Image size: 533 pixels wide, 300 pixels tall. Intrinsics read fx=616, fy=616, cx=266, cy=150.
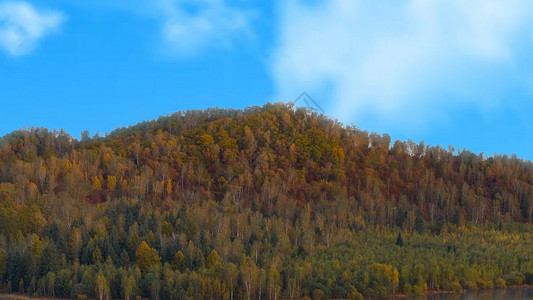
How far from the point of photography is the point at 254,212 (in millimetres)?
110312

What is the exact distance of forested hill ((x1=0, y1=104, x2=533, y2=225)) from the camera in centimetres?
11694

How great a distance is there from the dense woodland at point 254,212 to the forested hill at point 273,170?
362 mm

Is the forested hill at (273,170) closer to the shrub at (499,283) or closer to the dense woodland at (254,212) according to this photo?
the dense woodland at (254,212)

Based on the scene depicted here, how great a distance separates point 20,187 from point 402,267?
216 ft

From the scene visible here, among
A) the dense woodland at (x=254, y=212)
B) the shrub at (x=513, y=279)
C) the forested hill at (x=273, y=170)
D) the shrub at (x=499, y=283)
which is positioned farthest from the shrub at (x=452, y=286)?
the forested hill at (x=273, y=170)

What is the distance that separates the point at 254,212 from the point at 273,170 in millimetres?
26558

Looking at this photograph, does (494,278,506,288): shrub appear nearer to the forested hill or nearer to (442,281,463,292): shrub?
(442,281,463,292): shrub

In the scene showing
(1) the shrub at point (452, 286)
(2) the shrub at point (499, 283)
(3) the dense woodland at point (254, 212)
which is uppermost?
(3) the dense woodland at point (254, 212)

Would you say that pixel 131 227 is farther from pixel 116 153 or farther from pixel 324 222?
pixel 116 153

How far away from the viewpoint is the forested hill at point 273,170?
117 meters

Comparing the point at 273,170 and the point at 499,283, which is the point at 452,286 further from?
the point at 273,170

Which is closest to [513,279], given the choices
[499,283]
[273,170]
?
[499,283]

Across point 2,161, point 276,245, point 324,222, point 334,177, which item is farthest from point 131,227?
point 334,177

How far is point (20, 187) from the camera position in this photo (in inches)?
4168
